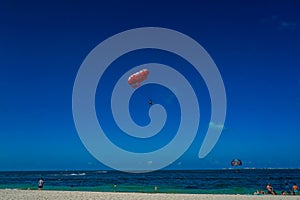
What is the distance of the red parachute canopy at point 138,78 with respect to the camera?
86.5ft

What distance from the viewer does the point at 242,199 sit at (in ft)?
76.3

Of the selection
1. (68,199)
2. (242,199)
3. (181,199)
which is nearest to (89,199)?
(68,199)

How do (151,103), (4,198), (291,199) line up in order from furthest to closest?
(151,103)
(291,199)
(4,198)

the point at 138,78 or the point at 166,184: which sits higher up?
the point at 166,184

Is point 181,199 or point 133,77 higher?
point 133,77

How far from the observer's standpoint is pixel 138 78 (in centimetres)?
2652

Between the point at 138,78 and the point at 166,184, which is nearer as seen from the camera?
the point at 138,78

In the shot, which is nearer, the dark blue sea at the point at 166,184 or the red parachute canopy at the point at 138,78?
the red parachute canopy at the point at 138,78

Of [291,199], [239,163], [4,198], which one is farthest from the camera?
[239,163]

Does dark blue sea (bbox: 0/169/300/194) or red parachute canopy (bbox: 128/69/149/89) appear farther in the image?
dark blue sea (bbox: 0/169/300/194)

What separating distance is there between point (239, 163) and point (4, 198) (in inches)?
822

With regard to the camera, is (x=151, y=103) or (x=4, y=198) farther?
(x=151, y=103)

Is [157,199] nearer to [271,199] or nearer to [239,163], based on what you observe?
[271,199]

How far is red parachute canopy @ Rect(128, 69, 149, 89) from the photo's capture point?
2637cm
